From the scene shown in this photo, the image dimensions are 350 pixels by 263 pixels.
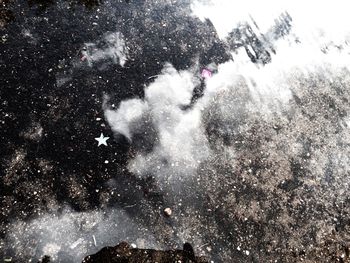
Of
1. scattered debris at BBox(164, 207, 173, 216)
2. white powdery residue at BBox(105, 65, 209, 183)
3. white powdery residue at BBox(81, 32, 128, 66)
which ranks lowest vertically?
scattered debris at BBox(164, 207, 173, 216)

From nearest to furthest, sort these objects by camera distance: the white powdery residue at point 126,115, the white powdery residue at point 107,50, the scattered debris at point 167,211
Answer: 1. the scattered debris at point 167,211
2. the white powdery residue at point 126,115
3. the white powdery residue at point 107,50

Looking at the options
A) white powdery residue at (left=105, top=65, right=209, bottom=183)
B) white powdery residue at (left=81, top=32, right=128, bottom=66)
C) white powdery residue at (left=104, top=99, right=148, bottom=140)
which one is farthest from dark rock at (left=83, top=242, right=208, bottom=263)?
white powdery residue at (left=81, top=32, right=128, bottom=66)

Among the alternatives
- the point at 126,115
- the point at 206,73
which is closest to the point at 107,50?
the point at 126,115

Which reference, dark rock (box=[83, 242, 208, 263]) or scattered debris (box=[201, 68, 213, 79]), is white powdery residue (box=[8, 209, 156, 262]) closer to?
dark rock (box=[83, 242, 208, 263])

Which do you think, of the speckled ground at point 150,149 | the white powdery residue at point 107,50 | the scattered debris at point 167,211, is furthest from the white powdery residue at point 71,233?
the white powdery residue at point 107,50

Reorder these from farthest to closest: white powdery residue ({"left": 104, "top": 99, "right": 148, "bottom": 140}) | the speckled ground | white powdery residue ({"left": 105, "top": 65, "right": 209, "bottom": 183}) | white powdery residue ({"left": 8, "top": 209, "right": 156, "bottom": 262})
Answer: white powdery residue ({"left": 104, "top": 99, "right": 148, "bottom": 140}), white powdery residue ({"left": 105, "top": 65, "right": 209, "bottom": 183}), the speckled ground, white powdery residue ({"left": 8, "top": 209, "right": 156, "bottom": 262})

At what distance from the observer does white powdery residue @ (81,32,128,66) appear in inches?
176

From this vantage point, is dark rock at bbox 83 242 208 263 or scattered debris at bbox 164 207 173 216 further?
scattered debris at bbox 164 207 173 216

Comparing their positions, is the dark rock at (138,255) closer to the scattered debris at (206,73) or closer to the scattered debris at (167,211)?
the scattered debris at (167,211)

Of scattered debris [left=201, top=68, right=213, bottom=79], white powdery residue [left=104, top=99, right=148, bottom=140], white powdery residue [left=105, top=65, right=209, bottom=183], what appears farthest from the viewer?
scattered debris [left=201, top=68, right=213, bottom=79]

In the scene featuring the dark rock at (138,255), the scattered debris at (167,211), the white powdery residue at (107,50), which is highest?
the white powdery residue at (107,50)

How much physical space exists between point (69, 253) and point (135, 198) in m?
0.83

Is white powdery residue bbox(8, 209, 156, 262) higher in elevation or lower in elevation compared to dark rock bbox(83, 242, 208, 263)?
higher

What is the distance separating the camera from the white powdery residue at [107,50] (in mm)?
4477
